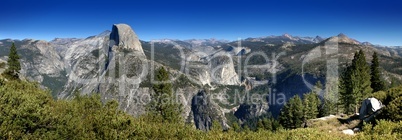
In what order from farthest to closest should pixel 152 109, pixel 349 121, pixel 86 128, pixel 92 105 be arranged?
1. pixel 152 109
2. pixel 92 105
3. pixel 349 121
4. pixel 86 128

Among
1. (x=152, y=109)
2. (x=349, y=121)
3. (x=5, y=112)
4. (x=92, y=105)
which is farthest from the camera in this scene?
(x=152, y=109)

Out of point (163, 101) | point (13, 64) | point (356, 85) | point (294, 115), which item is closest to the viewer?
point (163, 101)

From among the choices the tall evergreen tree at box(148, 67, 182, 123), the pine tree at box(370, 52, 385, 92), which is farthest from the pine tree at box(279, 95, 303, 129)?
the tall evergreen tree at box(148, 67, 182, 123)

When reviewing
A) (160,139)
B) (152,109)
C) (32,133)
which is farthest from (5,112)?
(152,109)

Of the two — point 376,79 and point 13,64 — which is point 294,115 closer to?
point 376,79

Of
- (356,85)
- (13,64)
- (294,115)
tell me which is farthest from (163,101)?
(13,64)

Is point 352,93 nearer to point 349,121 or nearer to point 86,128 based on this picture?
point 349,121

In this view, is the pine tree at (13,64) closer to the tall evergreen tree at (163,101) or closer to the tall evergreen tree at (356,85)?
the tall evergreen tree at (163,101)

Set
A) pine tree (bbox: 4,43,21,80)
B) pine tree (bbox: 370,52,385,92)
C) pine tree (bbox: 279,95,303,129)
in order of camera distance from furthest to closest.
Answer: pine tree (bbox: 4,43,21,80) < pine tree (bbox: 279,95,303,129) < pine tree (bbox: 370,52,385,92)

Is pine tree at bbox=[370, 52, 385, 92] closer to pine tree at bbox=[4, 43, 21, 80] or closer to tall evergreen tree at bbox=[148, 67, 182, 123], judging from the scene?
tall evergreen tree at bbox=[148, 67, 182, 123]
